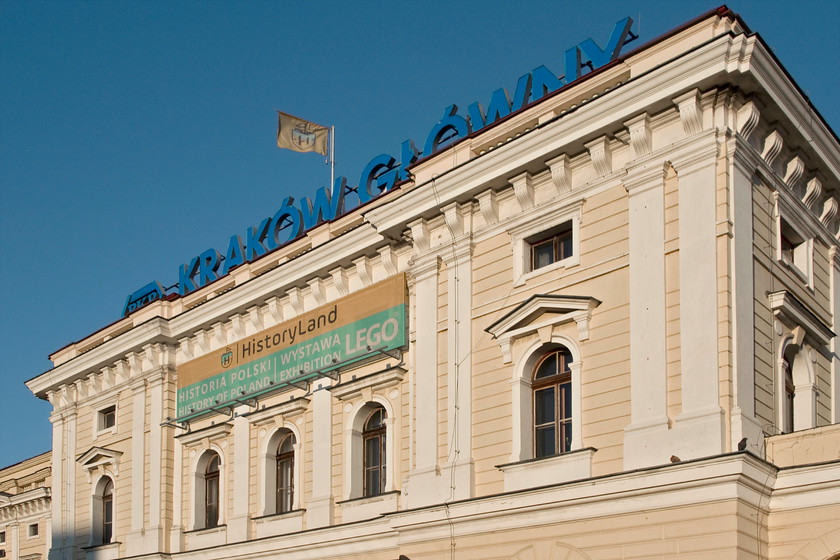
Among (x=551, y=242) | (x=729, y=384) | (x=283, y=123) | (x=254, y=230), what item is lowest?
(x=729, y=384)

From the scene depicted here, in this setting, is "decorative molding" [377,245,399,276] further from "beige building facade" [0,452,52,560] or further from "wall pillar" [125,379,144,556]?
"beige building facade" [0,452,52,560]

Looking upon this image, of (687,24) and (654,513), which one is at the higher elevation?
(687,24)

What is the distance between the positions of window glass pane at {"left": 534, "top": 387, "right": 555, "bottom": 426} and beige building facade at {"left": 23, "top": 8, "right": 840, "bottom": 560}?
1.6 inches

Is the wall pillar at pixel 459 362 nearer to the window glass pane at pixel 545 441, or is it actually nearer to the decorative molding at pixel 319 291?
the window glass pane at pixel 545 441

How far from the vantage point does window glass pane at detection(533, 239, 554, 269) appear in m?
23.9

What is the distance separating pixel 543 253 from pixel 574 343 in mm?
2536

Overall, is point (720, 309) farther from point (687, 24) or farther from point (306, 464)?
point (306, 464)

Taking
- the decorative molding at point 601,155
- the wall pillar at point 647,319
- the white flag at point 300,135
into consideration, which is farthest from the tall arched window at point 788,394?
the white flag at point 300,135

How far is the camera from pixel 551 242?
23.9 m

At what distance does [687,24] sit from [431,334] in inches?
349

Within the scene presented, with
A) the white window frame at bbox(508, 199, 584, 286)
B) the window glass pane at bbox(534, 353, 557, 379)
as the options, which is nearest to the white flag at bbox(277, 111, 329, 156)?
the white window frame at bbox(508, 199, 584, 286)

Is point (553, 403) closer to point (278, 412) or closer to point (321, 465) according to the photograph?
point (321, 465)

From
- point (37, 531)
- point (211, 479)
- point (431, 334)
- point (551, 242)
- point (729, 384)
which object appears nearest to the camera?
point (729, 384)

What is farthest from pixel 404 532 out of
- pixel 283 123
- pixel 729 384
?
pixel 283 123
